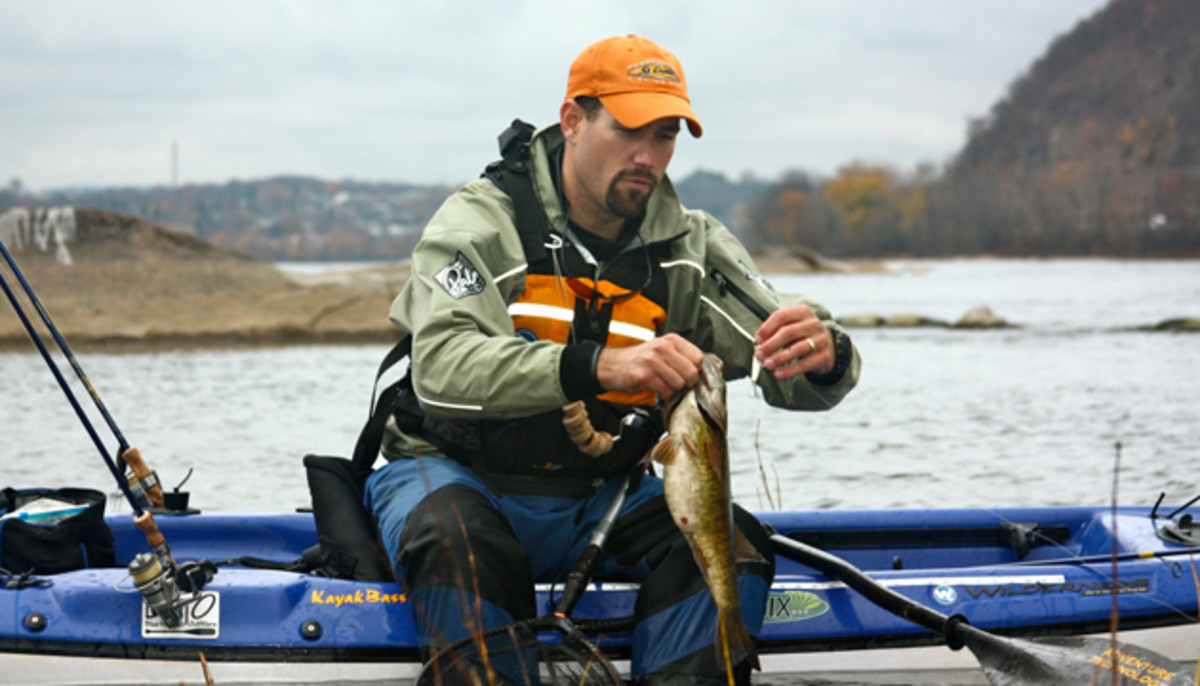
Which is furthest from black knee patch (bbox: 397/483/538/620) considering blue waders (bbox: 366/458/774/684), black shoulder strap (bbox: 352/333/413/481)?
black shoulder strap (bbox: 352/333/413/481)

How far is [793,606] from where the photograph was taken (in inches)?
146

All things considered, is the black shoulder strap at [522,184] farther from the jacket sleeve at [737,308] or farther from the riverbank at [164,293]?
the riverbank at [164,293]

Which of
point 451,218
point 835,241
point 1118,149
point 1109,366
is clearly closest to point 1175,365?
point 1109,366

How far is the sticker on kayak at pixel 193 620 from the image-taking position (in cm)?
356

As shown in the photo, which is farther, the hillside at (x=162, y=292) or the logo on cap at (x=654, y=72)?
the hillside at (x=162, y=292)

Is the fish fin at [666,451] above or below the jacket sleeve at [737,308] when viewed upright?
below

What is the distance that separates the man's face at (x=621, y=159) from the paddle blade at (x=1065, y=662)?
1646mm

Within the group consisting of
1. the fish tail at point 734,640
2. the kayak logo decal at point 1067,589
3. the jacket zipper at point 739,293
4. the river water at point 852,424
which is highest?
the jacket zipper at point 739,293

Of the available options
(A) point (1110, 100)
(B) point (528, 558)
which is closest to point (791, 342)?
(B) point (528, 558)

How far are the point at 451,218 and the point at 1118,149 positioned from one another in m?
120

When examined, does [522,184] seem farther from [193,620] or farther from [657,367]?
[193,620]

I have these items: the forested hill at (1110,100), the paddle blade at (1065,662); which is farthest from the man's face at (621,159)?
the forested hill at (1110,100)

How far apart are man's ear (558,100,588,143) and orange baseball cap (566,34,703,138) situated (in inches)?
1.2

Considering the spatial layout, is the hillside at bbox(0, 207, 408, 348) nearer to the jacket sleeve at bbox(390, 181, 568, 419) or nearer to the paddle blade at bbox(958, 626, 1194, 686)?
the jacket sleeve at bbox(390, 181, 568, 419)
